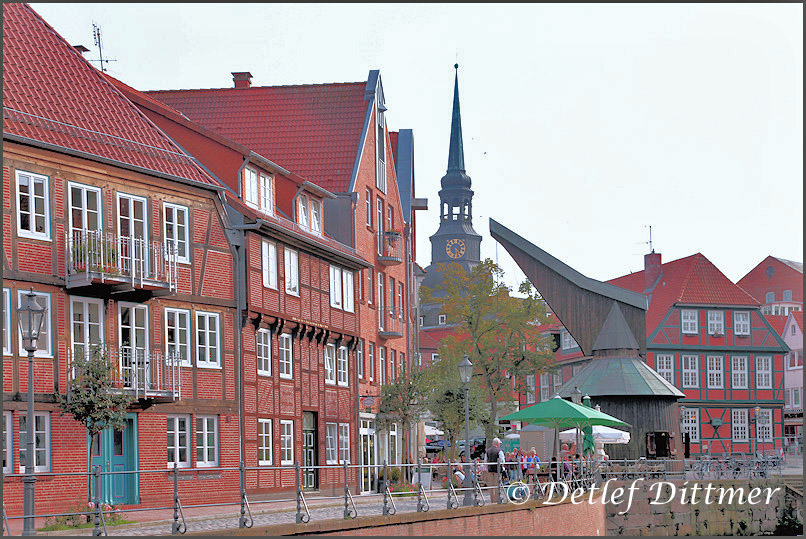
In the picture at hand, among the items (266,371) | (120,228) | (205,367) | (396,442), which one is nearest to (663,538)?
(396,442)

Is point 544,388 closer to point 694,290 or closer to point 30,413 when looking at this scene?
point 694,290

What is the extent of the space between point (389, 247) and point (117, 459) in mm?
21357

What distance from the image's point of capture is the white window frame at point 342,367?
139 ft

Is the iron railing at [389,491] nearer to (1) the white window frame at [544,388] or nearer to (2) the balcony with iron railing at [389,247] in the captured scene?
(2) the balcony with iron railing at [389,247]

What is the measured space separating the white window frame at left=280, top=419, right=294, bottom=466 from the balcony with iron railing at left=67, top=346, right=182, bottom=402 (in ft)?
19.4

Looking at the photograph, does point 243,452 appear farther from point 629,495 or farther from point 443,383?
point 443,383

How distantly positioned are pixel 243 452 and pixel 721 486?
64.9 ft

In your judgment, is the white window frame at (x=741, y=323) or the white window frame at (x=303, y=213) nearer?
the white window frame at (x=303, y=213)

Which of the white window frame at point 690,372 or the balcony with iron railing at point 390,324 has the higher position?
the balcony with iron railing at point 390,324

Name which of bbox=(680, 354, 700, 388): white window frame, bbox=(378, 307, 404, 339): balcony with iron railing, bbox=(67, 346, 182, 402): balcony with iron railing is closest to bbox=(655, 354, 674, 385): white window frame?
bbox=(680, 354, 700, 388): white window frame

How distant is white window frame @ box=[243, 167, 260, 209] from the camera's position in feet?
121

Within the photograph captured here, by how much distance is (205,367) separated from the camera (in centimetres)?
3338

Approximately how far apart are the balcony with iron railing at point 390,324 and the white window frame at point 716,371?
31.3 m

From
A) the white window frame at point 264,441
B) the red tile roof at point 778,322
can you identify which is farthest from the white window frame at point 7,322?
the red tile roof at point 778,322
